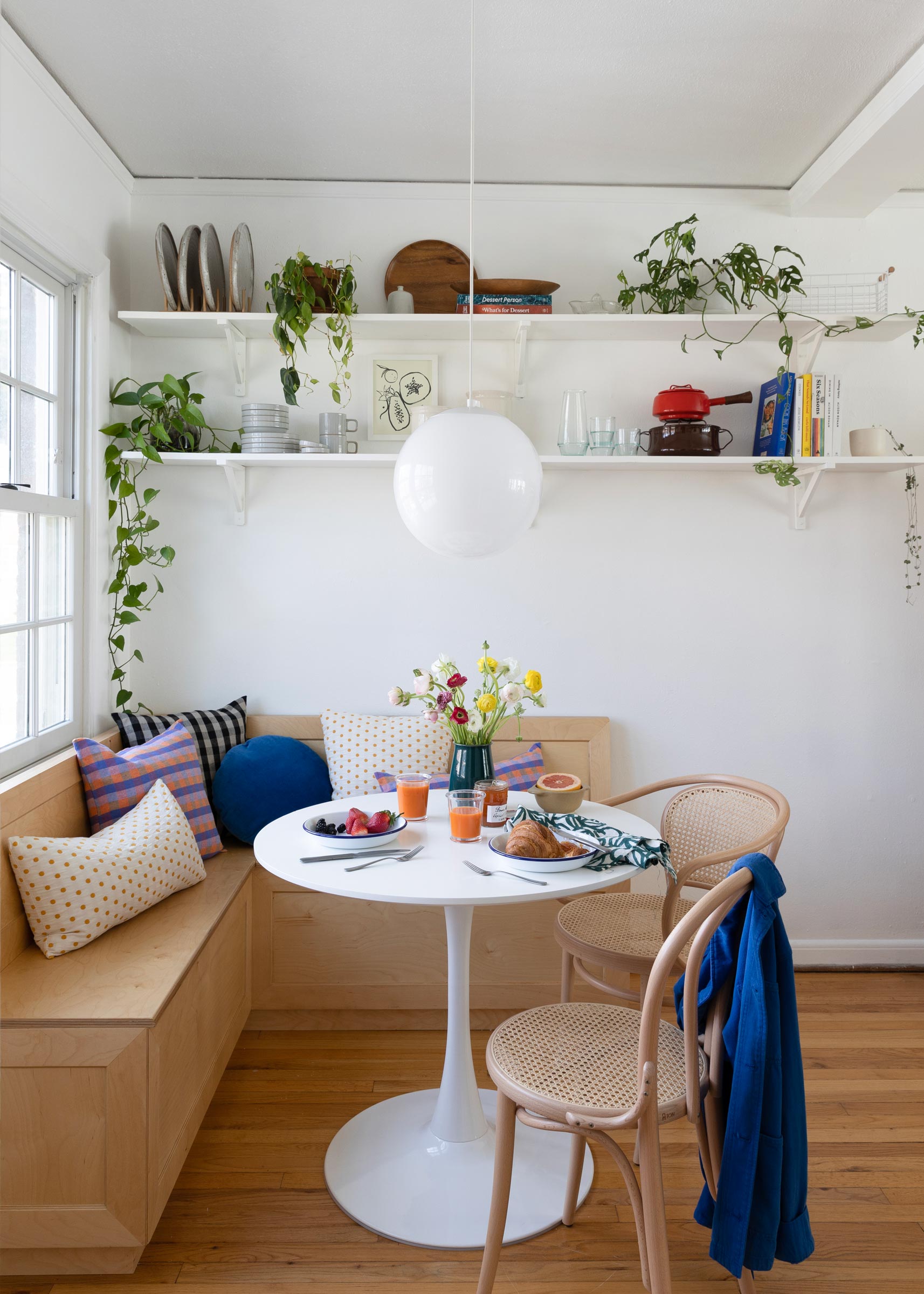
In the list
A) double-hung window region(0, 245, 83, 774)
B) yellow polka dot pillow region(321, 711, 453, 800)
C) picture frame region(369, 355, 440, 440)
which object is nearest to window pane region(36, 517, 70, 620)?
double-hung window region(0, 245, 83, 774)

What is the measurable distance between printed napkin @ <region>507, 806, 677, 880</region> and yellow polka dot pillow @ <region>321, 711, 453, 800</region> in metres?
0.86

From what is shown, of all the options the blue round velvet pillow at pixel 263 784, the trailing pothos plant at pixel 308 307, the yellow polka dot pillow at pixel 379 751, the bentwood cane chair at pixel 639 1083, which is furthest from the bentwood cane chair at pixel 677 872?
the trailing pothos plant at pixel 308 307

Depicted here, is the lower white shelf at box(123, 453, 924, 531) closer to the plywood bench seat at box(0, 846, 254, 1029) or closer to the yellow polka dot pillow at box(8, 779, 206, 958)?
the yellow polka dot pillow at box(8, 779, 206, 958)

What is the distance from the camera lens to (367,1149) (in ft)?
6.73

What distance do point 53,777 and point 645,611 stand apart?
1930 mm

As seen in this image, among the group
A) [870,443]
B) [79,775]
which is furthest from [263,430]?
[870,443]

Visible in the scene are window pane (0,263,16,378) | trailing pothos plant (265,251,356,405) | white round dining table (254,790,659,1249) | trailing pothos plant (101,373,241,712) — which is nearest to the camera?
white round dining table (254,790,659,1249)

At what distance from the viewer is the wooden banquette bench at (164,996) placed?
5.59ft

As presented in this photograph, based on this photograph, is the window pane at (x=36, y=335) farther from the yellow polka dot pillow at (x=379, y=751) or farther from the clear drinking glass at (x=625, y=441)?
the clear drinking glass at (x=625, y=441)

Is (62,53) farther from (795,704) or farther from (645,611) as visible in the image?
(795,704)

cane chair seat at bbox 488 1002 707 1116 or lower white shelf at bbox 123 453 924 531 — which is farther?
lower white shelf at bbox 123 453 924 531

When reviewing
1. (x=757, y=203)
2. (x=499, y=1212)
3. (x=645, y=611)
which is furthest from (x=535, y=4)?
(x=499, y=1212)

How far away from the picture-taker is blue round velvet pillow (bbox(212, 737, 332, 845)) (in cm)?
278

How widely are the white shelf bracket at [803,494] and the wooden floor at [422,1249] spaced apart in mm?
1631
